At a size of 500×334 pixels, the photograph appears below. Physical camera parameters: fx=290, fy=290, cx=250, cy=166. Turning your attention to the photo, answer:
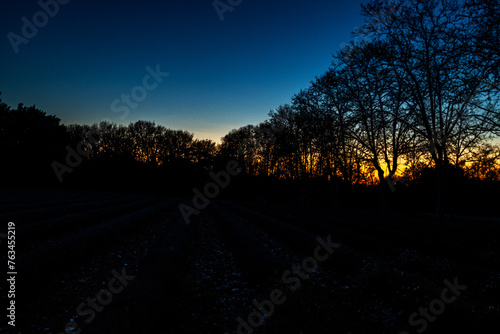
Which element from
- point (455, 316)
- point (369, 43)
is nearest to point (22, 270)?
point (455, 316)

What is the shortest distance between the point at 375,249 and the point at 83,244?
11.2m

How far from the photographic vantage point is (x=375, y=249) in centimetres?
1204

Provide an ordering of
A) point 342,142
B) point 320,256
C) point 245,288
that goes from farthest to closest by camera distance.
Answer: point 342,142 < point 320,256 < point 245,288
